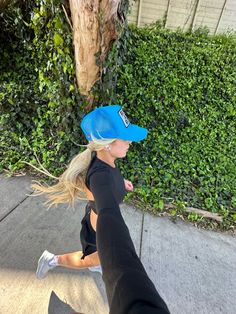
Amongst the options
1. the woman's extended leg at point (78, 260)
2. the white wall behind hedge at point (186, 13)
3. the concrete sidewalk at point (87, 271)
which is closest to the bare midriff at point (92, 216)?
the woman's extended leg at point (78, 260)

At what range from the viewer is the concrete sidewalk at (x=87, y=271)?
1.76 m

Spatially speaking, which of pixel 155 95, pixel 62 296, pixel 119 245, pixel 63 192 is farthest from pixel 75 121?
pixel 119 245

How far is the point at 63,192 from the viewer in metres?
1.83

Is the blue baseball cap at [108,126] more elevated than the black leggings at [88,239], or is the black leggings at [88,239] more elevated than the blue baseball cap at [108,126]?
the blue baseball cap at [108,126]

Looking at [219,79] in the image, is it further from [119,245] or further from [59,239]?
[119,245]

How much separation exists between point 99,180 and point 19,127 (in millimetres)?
2632

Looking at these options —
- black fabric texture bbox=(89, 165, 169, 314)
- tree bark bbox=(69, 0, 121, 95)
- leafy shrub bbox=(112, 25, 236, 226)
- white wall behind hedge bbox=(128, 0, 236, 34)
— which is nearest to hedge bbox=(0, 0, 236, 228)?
leafy shrub bbox=(112, 25, 236, 226)

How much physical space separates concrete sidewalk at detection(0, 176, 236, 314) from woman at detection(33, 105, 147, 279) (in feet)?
0.63

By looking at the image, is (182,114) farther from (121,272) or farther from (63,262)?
(121,272)

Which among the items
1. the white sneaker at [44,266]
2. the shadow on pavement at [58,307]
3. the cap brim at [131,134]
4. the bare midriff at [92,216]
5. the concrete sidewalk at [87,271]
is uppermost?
the cap brim at [131,134]

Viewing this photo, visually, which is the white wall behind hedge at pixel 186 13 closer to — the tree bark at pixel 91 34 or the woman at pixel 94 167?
the tree bark at pixel 91 34

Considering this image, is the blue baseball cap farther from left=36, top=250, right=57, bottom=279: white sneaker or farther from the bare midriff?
left=36, top=250, right=57, bottom=279: white sneaker

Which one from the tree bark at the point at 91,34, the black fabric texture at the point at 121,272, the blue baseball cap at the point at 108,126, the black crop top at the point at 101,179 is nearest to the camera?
the black fabric texture at the point at 121,272

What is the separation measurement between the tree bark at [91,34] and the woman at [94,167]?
1169mm
